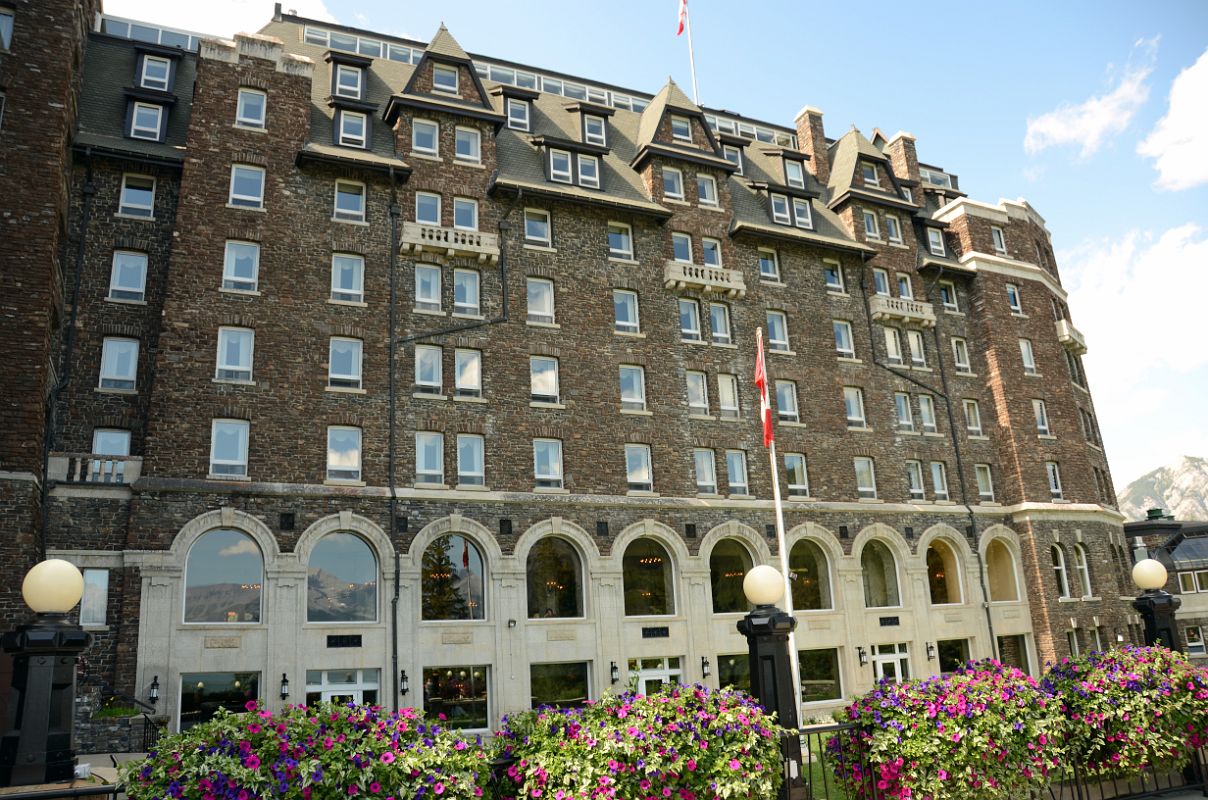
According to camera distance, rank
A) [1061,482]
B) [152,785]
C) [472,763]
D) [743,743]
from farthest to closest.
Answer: [1061,482] < [743,743] < [472,763] < [152,785]

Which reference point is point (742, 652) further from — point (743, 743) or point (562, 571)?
point (743, 743)

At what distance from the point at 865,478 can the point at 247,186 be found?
26260 mm

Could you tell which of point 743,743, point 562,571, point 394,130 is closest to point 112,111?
point 394,130

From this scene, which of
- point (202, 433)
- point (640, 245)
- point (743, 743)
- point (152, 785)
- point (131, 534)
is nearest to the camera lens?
point (152, 785)

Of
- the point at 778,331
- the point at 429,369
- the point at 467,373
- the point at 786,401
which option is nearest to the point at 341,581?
the point at 429,369

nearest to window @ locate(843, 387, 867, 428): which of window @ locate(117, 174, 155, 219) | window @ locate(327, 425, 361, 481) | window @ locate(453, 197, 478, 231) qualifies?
window @ locate(453, 197, 478, 231)

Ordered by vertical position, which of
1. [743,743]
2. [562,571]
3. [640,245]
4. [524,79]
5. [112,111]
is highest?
[524,79]

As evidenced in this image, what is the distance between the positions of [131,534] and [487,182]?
1691 cm

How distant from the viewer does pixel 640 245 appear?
116 ft

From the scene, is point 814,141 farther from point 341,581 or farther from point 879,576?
point 341,581

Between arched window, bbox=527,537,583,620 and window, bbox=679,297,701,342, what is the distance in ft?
32.6

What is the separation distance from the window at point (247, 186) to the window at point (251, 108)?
1.59m

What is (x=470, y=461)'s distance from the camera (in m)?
30.0

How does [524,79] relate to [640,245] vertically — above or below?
above
